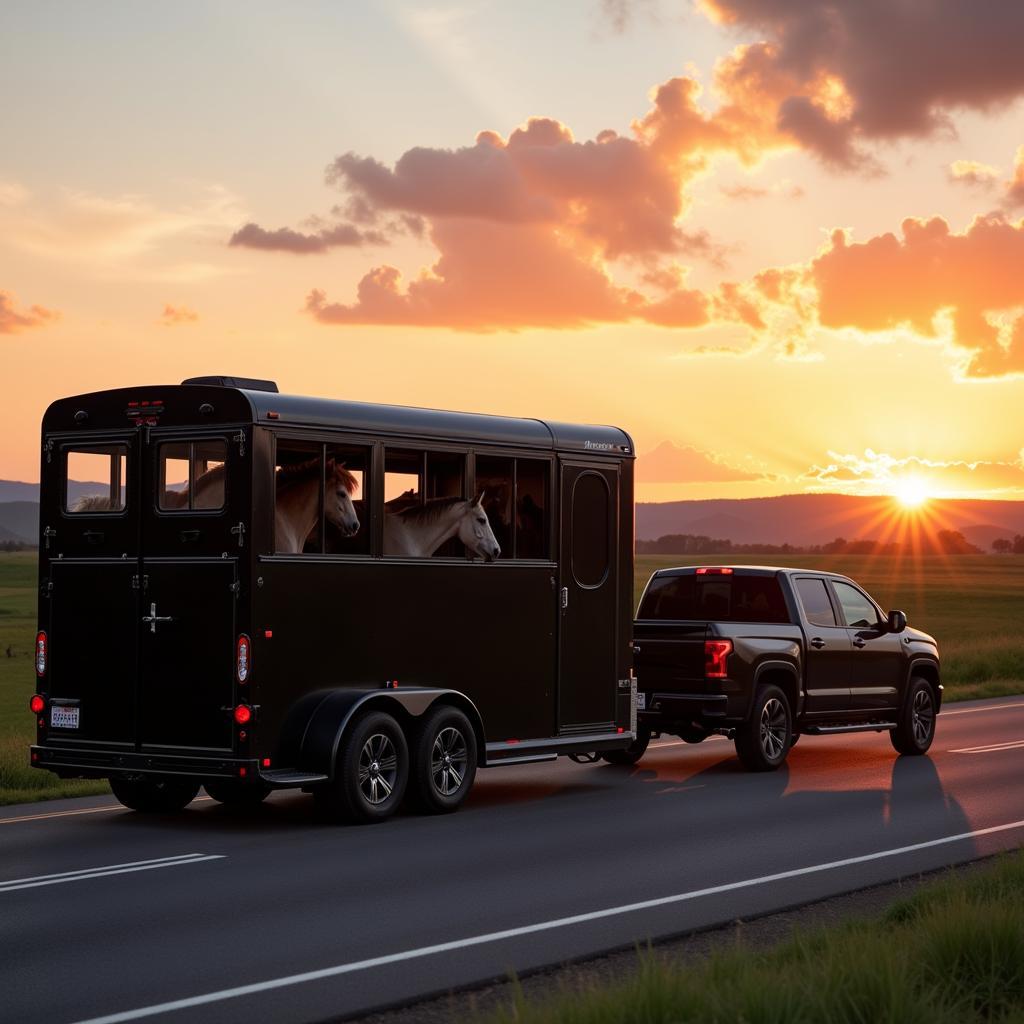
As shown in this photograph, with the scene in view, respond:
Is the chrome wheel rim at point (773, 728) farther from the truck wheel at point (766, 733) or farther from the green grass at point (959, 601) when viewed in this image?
the green grass at point (959, 601)

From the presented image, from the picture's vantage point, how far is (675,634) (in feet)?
57.5

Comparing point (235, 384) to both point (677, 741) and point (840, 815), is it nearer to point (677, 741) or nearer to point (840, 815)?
point (840, 815)

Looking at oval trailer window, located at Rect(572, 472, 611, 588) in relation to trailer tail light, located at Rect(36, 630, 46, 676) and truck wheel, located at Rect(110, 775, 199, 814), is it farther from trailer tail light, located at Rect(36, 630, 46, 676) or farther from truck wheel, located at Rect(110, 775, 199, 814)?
trailer tail light, located at Rect(36, 630, 46, 676)

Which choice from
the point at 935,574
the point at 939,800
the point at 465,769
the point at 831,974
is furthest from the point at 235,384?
the point at 935,574

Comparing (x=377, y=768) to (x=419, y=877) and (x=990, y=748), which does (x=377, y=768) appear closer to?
(x=419, y=877)

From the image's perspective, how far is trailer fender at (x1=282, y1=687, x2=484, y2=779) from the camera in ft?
42.5

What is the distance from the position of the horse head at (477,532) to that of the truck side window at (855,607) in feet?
18.5

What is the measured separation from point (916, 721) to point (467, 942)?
38.8 ft

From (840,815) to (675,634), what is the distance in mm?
3828

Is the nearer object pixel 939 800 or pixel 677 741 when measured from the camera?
pixel 939 800

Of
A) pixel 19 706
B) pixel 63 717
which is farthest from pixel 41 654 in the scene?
pixel 19 706

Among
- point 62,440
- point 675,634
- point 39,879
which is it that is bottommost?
point 39,879

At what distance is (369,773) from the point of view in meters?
13.5

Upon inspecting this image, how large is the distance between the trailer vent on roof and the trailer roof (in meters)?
0.01
